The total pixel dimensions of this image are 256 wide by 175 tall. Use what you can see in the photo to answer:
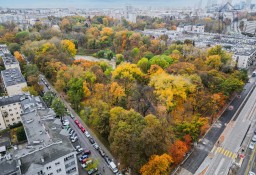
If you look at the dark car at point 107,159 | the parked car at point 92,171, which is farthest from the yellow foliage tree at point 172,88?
the parked car at point 92,171

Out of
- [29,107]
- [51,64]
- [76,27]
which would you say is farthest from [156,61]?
[76,27]

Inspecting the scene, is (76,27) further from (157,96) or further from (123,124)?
(123,124)

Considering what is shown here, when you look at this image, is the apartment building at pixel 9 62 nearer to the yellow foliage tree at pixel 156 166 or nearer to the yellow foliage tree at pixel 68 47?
the yellow foliage tree at pixel 68 47

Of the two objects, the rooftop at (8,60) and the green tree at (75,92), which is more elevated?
the rooftop at (8,60)

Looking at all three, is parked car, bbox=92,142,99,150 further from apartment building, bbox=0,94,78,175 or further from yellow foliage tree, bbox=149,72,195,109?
yellow foliage tree, bbox=149,72,195,109

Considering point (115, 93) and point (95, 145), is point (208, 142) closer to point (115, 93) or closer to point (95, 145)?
point (115, 93)

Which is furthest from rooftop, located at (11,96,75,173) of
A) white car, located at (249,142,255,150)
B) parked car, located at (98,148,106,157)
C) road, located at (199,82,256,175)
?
white car, located at (249,142,255,150)
